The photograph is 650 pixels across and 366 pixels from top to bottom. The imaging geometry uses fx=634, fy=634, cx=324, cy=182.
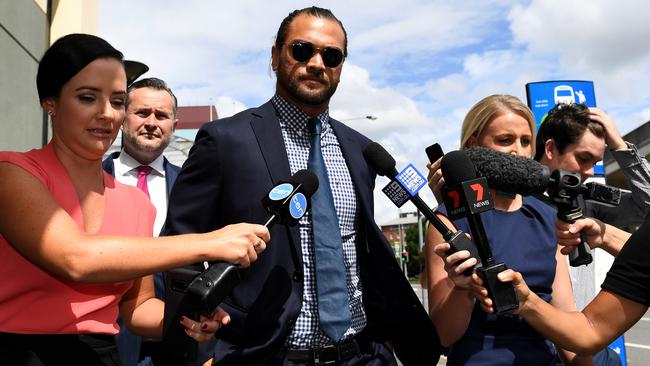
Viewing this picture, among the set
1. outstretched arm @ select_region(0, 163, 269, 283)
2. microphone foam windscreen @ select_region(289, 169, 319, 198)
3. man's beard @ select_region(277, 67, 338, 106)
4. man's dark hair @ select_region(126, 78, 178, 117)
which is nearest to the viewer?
outstretched arm @ select_region(0, 163, 269, 283)

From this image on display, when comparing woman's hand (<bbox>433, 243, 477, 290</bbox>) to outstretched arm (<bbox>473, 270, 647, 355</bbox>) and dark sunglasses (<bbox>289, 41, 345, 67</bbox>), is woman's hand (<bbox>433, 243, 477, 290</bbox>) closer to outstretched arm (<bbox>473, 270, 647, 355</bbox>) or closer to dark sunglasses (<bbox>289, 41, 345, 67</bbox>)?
outstretched arm (<bbox>473, 270, 647, 355</bbox>)

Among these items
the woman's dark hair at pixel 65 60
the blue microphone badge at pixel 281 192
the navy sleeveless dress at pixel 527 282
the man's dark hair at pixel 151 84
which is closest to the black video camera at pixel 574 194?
the navy sleeveless dress at pixel 527 282

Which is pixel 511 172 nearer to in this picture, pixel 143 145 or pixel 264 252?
pixel 264 252

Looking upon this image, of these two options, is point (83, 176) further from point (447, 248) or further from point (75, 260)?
point (447, 248)

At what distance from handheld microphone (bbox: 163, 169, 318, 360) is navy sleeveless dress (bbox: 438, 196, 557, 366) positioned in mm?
1006

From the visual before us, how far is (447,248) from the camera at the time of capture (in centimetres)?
231

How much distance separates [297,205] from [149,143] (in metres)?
2.51

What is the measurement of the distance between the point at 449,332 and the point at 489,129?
3.44 feet

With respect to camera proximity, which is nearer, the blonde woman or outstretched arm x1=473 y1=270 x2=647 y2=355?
outstretched arm x1=473 y1=270 x2=647 y2=355

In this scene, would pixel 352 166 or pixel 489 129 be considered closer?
pixel 352 166

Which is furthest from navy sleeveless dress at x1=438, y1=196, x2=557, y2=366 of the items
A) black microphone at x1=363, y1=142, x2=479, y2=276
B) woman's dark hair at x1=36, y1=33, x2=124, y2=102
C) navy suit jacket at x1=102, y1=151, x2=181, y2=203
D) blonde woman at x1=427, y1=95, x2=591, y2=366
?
navy suit jacket at x1=102, y1=151, x2=181, y2=203

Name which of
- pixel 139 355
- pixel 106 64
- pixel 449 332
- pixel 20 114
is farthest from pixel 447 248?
pixel 20 114

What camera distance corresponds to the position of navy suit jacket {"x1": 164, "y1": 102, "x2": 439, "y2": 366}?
246 centimetres


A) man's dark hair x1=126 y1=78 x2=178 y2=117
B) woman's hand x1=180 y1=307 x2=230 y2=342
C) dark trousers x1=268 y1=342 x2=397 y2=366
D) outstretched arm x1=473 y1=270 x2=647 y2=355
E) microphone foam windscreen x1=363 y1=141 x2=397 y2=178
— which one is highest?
man's dark hair x1=126 y1=78 x2=178 y2=117
